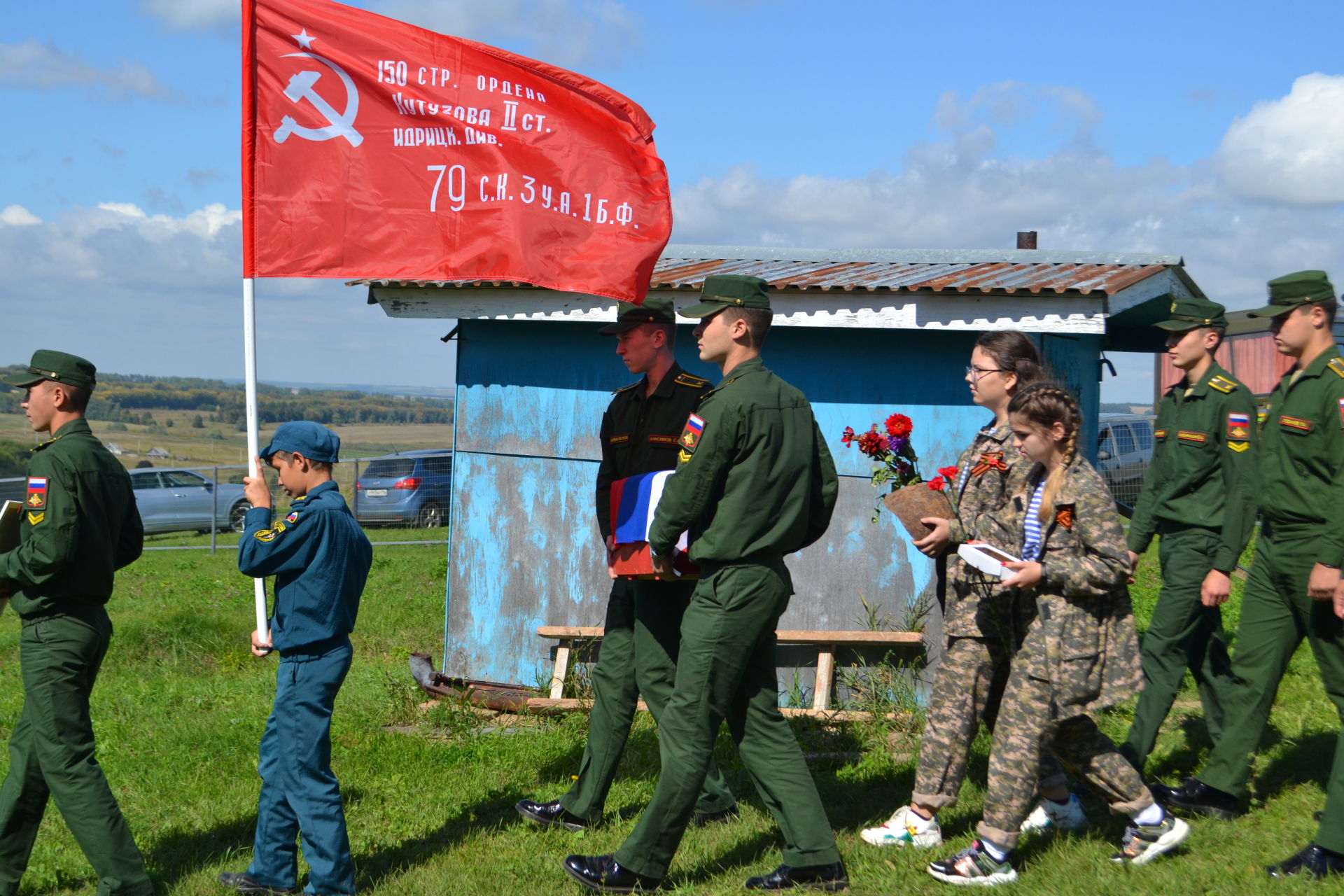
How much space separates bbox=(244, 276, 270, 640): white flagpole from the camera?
420 cm

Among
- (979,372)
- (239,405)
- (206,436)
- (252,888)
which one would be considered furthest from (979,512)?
(239,405)

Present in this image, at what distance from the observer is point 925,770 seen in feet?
14.5

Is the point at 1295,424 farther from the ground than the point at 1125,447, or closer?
farther from the ground

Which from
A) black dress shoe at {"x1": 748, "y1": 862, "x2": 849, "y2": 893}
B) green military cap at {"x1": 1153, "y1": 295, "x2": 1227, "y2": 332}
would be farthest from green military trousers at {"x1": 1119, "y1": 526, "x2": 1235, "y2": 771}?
black dress shoe at {"x1": 748, "y1": 862, "x2": 849, "y2": 893}

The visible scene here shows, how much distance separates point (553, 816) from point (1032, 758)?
7.02ft

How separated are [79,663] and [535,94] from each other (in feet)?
10.3

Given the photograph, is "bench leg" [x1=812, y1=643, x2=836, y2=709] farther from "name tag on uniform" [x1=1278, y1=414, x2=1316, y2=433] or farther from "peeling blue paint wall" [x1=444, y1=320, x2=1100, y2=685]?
"name tag on uniform" [x1=1278, y1=414, x2=1316, y2=433]

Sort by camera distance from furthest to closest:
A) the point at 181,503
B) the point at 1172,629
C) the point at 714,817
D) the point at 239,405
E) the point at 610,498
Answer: the point at 239,405 < the point at 181,503 < the point at 1172,629 < the point at 714,817 < the point at 610,498

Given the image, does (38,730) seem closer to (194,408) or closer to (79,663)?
(79,663)

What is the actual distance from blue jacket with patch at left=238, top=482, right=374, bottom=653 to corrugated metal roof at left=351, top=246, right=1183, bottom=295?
1.99 m

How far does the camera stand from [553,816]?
502 centimetres

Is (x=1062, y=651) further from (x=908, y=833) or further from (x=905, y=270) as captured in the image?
(x=905, y=270)

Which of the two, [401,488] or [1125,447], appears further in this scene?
[401,488]

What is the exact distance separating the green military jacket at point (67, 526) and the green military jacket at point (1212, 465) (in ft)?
14.4
